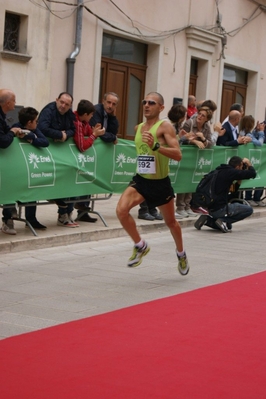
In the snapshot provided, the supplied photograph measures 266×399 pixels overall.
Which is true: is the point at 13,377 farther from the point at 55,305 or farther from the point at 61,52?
the point at 61,52

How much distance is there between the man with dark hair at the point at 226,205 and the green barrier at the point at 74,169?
96 cm

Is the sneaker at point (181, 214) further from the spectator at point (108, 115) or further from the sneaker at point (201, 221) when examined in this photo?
the spectator at point (108, 115)

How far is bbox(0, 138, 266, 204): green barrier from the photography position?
445 inches

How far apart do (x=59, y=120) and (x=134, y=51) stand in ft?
28.7

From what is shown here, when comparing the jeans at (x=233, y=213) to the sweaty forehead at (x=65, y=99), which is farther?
the jeans at (x=233, y=213)

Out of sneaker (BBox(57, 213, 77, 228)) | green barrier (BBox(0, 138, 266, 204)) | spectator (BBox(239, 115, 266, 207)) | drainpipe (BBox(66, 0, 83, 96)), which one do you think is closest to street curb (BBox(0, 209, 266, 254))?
sneaker (BBox(57, 213, 77, 228))

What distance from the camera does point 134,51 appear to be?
2070cm

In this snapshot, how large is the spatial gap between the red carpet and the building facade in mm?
9370

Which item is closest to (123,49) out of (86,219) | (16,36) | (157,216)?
(16,36)

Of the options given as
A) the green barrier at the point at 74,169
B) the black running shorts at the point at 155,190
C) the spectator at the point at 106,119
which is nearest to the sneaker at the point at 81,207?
the spectator at the point at 106,119

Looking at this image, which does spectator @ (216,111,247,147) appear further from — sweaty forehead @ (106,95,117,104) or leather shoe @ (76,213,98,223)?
leather shoe @ (76,213,98,223)

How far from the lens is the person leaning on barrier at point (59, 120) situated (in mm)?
12055

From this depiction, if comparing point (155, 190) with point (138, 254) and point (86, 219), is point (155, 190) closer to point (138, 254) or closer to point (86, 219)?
point (138, 254)

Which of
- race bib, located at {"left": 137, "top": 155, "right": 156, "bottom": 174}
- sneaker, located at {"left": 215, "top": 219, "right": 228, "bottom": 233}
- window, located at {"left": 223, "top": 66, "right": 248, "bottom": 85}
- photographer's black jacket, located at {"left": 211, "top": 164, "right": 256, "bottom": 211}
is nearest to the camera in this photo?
race bib, located at {"left": 137, "top": 155, "right": 156, "bottom": 174}
